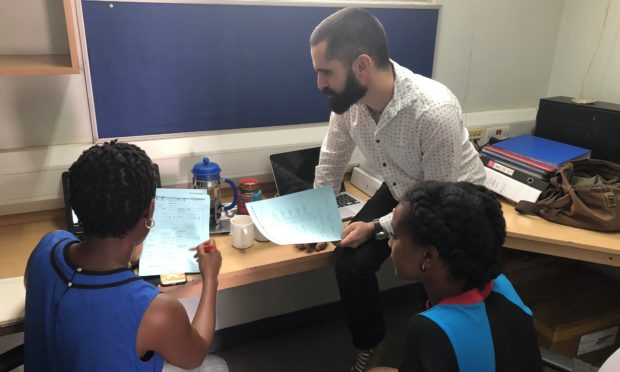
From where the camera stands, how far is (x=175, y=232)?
1.42 metres

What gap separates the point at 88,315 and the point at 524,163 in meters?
1.71

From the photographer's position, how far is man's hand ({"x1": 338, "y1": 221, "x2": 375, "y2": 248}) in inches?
59.3

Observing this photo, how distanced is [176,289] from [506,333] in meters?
0.83

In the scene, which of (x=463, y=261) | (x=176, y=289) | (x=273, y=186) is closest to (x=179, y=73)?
(x=273, y=186)

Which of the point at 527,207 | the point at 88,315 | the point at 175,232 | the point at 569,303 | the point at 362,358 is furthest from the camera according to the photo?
the point at 569,303

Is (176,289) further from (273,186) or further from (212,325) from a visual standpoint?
(273,186)

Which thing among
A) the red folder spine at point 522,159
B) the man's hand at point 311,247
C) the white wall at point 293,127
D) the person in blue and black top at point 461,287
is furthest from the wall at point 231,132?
the person in blue and black top at point 461,287

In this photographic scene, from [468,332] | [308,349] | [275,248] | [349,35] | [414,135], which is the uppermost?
[349,35]

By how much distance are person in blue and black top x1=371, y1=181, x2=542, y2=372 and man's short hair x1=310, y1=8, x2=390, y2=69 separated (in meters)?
0.56

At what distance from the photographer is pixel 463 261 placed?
3.29 feet

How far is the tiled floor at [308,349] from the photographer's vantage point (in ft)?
6.91

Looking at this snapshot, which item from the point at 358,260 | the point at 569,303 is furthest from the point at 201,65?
the point at 569,303

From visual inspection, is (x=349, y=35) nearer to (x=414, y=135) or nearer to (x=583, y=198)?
(x=414, y=135)

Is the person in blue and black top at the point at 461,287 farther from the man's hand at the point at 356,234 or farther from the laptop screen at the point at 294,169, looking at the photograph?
the laptop screen at the point at 294,169
